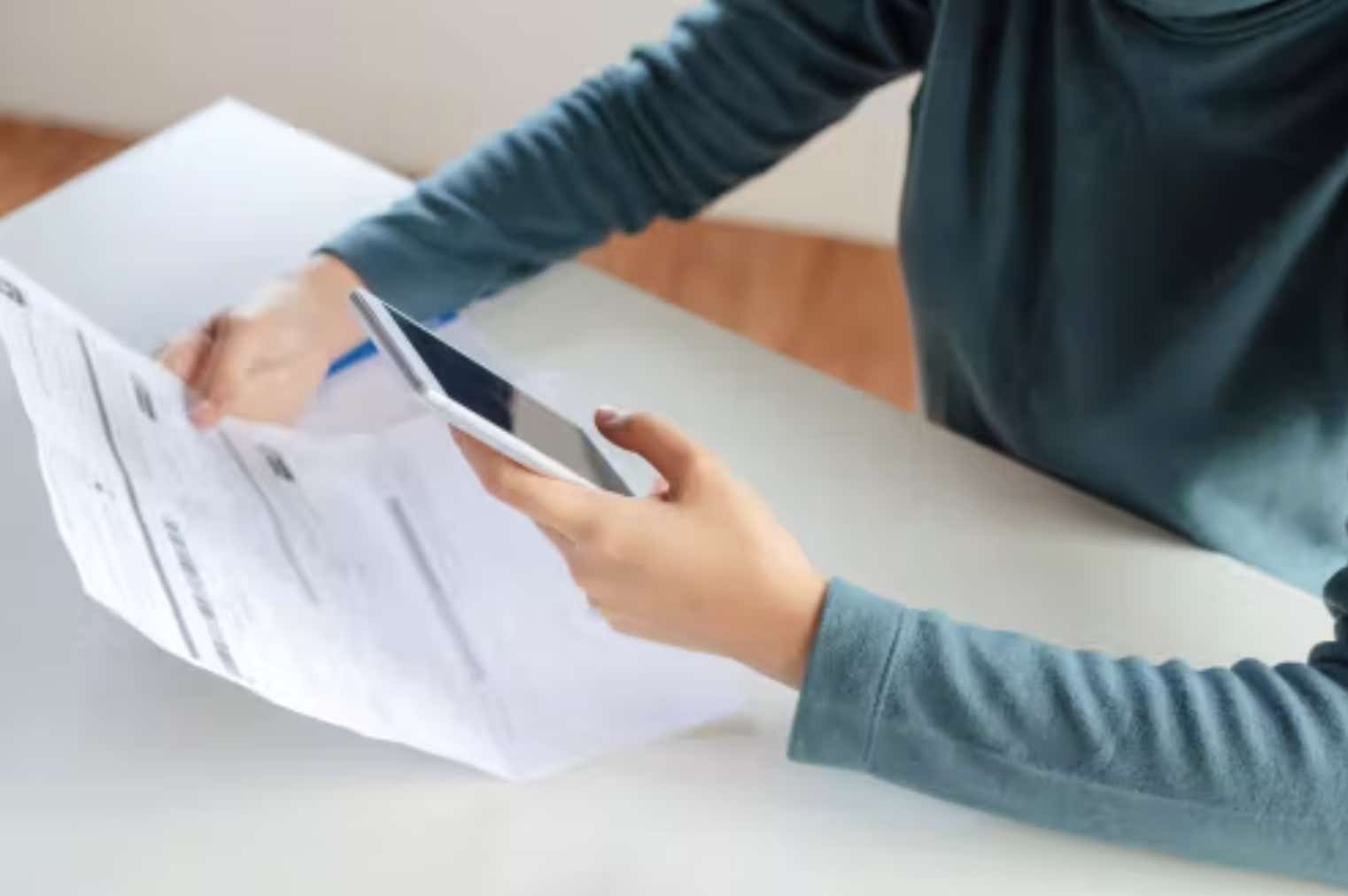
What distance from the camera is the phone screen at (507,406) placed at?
1.61 feet

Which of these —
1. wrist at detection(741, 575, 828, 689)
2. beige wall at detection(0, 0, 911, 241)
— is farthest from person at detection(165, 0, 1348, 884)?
beige wall at detection(0, 0, 911, 241)

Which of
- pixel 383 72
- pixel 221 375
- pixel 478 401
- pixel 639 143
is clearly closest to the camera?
pixel 478 401

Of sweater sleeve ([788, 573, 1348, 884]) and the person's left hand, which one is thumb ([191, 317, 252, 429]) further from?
sweater sleeve ([788, 573, 1348, 884])

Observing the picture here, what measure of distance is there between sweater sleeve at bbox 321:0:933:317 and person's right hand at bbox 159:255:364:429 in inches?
1.0

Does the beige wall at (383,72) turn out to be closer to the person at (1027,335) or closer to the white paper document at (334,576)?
the person at (1027,335)

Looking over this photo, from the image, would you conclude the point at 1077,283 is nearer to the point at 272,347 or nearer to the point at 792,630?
the point at 792,630

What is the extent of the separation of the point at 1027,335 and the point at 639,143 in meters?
0.24

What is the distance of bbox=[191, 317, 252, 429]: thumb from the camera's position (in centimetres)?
64

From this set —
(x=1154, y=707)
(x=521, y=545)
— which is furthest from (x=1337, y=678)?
(x=521, y=545)

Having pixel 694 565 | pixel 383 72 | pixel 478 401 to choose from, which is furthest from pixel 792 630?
pixel 383 72

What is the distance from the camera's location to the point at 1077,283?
676 mm

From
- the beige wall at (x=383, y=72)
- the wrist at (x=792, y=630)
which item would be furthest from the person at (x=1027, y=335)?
the beige wall at (x=383, y=72)

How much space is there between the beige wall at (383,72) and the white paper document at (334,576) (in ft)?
3.46

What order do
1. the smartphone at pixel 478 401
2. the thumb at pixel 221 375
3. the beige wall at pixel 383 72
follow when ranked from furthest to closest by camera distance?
1. the beige wall at pixel 383 72
2. the thumb at pixel 221 375
3. the smartphone at pixel 478 401
